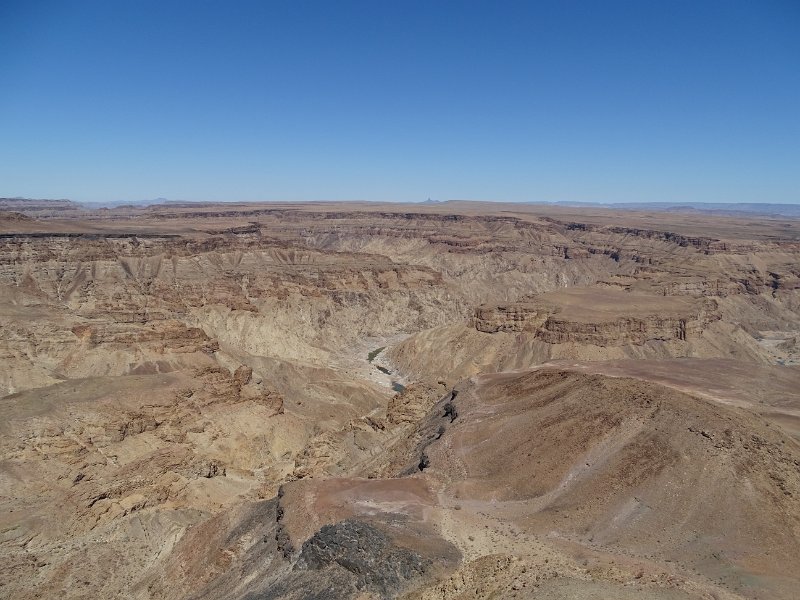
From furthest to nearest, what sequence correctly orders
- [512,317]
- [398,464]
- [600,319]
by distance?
[512,317], [600,319], [398,464]

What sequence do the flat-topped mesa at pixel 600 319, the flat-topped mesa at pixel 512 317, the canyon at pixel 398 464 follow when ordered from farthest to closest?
1. the flat-topped mesa at pixel 512 317
2. the flat-topped mesa at pixel 600 319
3. the canyon at pixel 398 464

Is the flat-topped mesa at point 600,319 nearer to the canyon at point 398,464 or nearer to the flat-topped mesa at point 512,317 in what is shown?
the flat-topped mesa at point 512,317

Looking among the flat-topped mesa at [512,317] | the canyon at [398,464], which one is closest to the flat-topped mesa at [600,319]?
the flat-topped mesa at [512,317]

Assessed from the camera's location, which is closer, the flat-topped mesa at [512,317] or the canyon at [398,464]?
the canyon at [398,464]

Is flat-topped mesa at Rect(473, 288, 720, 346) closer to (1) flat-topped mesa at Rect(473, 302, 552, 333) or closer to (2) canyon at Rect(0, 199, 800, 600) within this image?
(1) flat-topped mesa at Rect(473, 302, 552, 333)

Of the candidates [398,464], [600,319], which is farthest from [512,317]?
[398,464]

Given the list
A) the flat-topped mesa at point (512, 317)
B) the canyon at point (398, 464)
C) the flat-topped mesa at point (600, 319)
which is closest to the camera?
the canyon at point (398, 464)

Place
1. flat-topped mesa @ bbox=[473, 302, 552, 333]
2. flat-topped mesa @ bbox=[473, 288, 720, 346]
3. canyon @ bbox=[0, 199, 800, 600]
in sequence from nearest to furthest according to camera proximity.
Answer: canyon @ bbox=[0, 199, 800, 600], flat-topped mesa @ bbox=[473, 288, 720, 346], flat-topped mesa @ bbox=[473, 302, 552, 333]

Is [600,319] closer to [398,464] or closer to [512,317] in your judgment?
[512,317]

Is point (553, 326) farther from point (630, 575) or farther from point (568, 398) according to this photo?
point (630, 575)

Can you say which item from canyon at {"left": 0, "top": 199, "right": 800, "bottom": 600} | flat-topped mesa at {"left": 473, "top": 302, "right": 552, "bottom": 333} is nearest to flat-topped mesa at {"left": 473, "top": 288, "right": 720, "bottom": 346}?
flat-topped mesa at {"left": 473, "top": 302, "right": 552, "bottom": 333}
